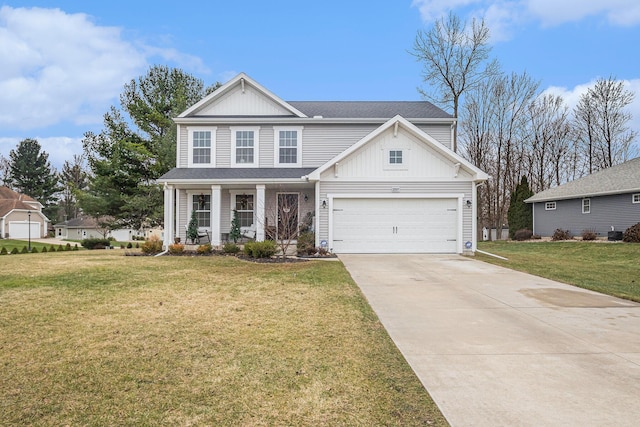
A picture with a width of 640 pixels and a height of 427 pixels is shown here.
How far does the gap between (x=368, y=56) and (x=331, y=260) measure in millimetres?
13134

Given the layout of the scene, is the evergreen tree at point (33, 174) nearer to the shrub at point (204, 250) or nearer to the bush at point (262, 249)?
the shrub at point (204, 250)

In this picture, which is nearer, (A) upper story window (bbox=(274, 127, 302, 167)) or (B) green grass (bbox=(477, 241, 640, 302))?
(B) green grass (bbox=(477, 241, 640, 302))

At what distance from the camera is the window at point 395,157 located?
15.6m

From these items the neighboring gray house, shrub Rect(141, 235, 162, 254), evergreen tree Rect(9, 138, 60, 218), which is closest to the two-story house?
shrub Rect(141, 235, 162, 254)

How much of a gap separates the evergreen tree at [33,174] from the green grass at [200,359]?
58178 mm

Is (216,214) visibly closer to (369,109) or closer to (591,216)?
(369,109)

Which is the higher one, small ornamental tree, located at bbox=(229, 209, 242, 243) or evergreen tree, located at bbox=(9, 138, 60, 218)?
evergreen tree, located at bbox=(9, 138, 60, 218)

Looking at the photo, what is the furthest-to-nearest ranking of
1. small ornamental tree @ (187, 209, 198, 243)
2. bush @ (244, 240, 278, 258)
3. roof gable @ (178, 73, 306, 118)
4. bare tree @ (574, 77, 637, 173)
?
1. bare tree @ (574, 77, 637, 173)
2. roof gable @ (178, 73, 306, 118)
3. small ornamental tree @ (187, 209, 198, 243)
4. bush @ (244, 240, 278, 258)

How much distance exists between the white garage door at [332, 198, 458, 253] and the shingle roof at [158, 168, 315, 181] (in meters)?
2.69

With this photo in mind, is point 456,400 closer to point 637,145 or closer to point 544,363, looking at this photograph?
point 544,363

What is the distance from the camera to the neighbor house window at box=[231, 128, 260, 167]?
18.0 m

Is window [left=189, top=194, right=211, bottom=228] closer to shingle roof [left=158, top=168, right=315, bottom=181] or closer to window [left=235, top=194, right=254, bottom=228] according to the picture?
shingle roof [left=158, top=168, right=315, bottom=181]

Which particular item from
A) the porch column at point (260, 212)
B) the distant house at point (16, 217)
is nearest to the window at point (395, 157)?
the porch column at point (260, 212)

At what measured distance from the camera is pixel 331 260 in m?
13.3
